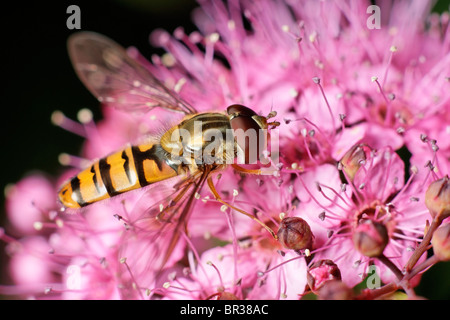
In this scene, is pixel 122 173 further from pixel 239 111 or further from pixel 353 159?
pixel 353 159

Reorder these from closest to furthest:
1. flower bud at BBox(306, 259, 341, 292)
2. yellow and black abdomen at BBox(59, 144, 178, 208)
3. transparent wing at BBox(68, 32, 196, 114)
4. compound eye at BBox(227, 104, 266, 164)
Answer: flower bud at BBox(306, 259, 341, 292), compound eye at BBox(227, 104, 266, 164), yellow and black abdomen at BBox(59, 144, 178, 208), transparent wing at BBox(68, 32, 196, 114)

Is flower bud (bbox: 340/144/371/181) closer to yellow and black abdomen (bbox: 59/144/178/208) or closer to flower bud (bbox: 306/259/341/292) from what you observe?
flower bud (bbox: 306/259/341/292)

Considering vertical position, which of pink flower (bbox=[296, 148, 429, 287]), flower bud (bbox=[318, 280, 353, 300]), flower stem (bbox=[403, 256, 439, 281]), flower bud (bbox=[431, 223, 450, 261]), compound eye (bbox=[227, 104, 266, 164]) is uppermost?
compound eye (bbox=[227, 104, 266, 164])

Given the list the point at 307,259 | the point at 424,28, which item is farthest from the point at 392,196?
the point at 424,28

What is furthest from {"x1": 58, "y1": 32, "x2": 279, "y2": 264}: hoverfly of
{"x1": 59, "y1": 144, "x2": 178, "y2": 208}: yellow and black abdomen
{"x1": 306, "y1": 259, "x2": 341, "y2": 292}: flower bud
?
{"x1": 306, "y1": 259, "x2": 341, "y2": 292}: flower bud

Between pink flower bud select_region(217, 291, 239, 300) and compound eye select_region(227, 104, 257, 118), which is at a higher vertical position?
compound eye select_region(227, 104, 257, 118)

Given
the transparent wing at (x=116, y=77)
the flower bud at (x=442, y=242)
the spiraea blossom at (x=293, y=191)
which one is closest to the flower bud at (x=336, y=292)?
the spiraea blossom at (x=293, y=191)
